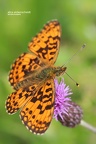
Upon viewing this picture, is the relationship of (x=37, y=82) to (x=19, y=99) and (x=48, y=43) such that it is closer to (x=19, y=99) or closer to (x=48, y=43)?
(x=19, y=99)

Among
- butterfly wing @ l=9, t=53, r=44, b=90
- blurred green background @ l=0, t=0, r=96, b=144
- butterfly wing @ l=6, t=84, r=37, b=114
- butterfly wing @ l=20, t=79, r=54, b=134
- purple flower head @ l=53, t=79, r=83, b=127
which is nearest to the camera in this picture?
butterfly wing @ l=20, t=79, r=54, b=134

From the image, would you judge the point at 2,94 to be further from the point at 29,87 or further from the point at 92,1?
the point at 92,1

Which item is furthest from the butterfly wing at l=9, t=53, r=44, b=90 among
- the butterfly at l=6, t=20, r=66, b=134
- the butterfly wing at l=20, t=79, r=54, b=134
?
the butterfly wing at l=20, t=79, r=54, b=134

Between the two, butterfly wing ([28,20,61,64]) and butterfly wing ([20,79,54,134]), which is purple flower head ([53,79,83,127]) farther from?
butterfly wing ([20,79,54,134])

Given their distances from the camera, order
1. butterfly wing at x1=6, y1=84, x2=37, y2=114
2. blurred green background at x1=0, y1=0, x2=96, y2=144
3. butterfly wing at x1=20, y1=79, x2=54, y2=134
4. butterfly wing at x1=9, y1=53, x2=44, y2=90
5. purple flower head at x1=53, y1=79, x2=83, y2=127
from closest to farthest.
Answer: butterfly wing at x1=20, y1=79, x2=54, y2=134 < butterfly wing at x1=6, y1=84, x2=37, y2=114 < butterfly wing at x1=9, y1=53, x2=44, y2=90 < purple flower head at x1=53, y1=79, x2=83, y2=127 < blurred green background at x1=0, y1=0, x2=96, y2=144

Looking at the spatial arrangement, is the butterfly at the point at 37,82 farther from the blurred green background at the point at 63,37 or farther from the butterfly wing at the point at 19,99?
the blurred green background at the point at 63,37

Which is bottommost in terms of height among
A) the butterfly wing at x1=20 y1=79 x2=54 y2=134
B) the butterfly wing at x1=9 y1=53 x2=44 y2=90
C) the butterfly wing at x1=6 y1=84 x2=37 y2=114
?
the butterfly wing at x1=20 y1=79 x2=54 y2=134

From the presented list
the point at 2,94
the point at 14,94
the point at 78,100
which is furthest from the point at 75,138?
the point at 14,94

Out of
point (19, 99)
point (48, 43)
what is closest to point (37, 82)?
point (19, 99)
